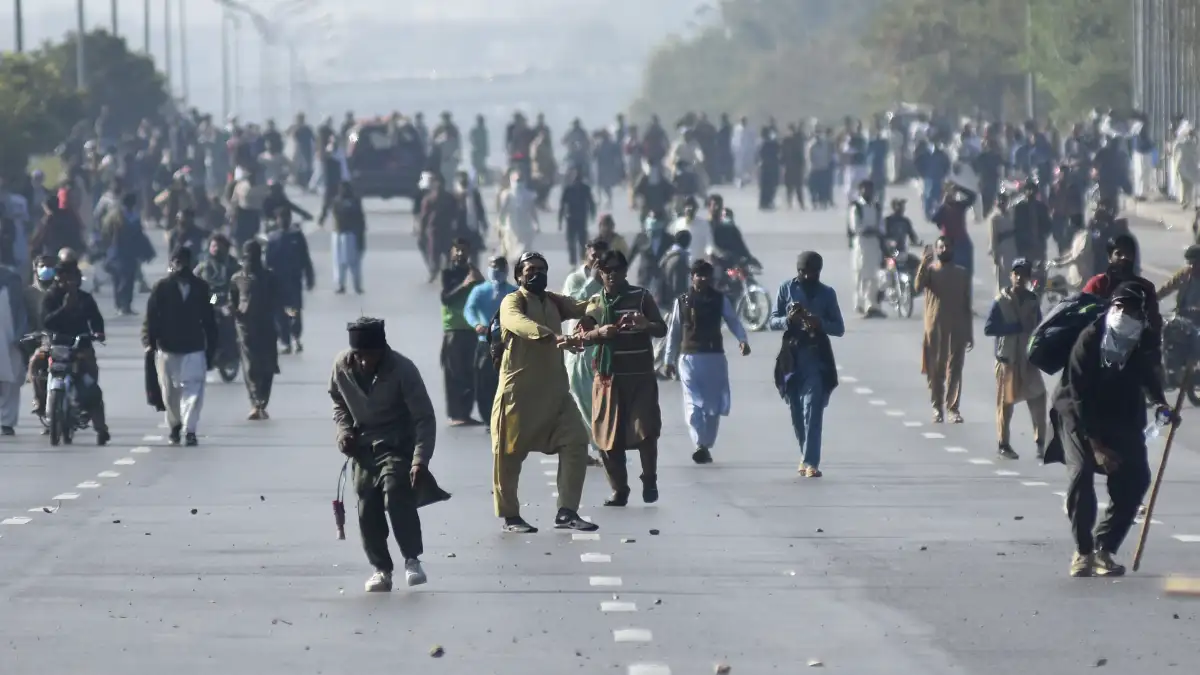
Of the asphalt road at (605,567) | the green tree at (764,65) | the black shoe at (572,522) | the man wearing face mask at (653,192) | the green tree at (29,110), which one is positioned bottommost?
the asphalt road at (605,567)

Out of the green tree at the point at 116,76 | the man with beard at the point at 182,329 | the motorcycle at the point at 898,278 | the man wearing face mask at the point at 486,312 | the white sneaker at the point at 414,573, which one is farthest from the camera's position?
the green tree at the point at 116,76

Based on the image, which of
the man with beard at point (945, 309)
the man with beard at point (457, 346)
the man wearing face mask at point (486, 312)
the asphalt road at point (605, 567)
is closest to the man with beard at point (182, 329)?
the asphalt road at point (605, 567)

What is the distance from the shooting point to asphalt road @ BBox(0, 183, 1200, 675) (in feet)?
38.5

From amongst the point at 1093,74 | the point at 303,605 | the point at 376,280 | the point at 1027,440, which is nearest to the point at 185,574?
the point at 303,605

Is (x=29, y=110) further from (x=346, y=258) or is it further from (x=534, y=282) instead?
Answer: (x=534, y=282)

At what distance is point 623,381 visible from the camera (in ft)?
57.6

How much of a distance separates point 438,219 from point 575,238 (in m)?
3.53

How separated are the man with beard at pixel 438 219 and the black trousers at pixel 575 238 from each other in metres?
2.56

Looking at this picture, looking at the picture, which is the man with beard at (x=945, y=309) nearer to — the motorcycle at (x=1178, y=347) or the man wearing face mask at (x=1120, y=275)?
the motorcycle at (x=1178, y=347)

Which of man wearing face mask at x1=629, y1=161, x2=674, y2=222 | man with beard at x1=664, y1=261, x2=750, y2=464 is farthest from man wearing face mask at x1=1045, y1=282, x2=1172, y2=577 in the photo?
man wearing face mask at x1=629, y1=161, x2=674, y2=222

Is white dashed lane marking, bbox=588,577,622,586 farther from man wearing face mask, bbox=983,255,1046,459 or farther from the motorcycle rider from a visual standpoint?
the motorcycle rider

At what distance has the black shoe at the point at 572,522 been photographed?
53.0 ft

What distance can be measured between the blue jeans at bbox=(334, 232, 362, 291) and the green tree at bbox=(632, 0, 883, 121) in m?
74.8

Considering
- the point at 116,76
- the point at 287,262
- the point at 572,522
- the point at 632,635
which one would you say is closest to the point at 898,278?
the point at 287,262
